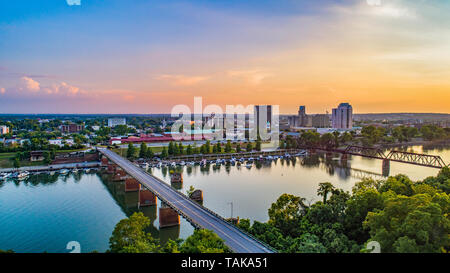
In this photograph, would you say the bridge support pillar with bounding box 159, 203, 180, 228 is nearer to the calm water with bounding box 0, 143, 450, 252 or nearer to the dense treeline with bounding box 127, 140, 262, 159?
the calm water with bounding box 0, 143, 450, 252

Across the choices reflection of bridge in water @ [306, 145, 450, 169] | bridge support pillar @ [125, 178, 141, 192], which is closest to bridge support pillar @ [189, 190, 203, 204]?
bridge support pillar @ [125, 178, 141, 192]

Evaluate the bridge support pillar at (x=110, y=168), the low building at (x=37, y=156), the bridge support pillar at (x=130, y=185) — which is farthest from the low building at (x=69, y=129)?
the bridge support pillar at (x=130, y=185)

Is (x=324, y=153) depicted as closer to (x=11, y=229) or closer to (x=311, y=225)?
(x=311, y=225)

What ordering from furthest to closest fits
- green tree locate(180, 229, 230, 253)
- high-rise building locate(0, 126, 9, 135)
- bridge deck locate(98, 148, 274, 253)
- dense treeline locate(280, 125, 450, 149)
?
high-rise building locate(0, 126, 9, 135) < dense treeline locate(280, 125, 450, 149) < bridge deck locate(98, 148, 274, 253) < green tree locate(180, 229, 230, 253)

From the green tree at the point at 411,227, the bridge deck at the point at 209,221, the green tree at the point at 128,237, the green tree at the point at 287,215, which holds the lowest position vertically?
the bridge deck at the point at 209,221

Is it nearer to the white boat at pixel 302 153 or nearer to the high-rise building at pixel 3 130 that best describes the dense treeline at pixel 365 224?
the white boat at pixel 302 153

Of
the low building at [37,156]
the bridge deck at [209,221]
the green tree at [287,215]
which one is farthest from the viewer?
the low building at [37,156]
